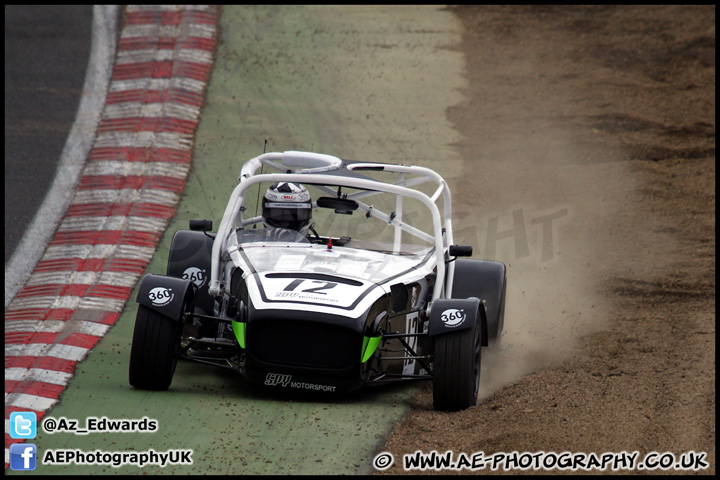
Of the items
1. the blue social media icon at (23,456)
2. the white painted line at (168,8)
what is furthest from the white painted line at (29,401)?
the white painted line at (168,8)

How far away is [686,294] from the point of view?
12258 mm

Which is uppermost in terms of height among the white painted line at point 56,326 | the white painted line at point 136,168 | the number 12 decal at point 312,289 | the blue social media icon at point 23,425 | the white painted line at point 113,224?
the white painted line at point 136,168

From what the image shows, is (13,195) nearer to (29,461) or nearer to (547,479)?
(29,461)

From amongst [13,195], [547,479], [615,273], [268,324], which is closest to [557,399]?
[547,479]

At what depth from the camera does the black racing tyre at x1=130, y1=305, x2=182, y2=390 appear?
8516mm

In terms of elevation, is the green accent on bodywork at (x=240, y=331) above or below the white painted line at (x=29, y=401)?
above

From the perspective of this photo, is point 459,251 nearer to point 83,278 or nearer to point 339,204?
point 339,204

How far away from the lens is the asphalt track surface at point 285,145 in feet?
24.7

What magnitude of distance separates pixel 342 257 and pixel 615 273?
16.3ft

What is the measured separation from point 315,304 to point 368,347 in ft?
1.86

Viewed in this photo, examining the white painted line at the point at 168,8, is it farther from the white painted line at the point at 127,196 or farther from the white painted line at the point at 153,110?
the white painted line at the point at 127,196

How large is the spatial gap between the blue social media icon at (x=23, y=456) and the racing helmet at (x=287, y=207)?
3756 millimetres

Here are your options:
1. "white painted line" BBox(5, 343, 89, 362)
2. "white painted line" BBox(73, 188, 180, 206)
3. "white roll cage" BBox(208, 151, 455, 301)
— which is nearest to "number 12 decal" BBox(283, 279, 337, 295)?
"white roll cage" BBox(208, 151, 455, 301)

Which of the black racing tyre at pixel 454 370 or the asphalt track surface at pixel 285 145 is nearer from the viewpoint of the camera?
the asphalt track surface at pixel 285 145
